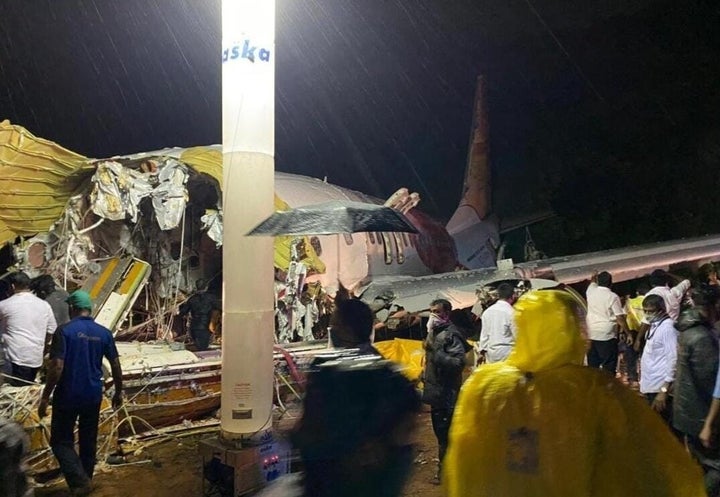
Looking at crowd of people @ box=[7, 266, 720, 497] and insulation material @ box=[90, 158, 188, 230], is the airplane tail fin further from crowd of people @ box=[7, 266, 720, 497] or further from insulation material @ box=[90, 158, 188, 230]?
crowd of people @ box=[7, 266, 720, 497]

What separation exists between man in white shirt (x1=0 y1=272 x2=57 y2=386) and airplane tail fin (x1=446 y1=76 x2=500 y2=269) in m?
15.7

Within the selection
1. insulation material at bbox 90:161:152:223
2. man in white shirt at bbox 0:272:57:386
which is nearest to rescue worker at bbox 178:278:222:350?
insulation material at bbox 90:161:152:223

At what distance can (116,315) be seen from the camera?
9.47 meters

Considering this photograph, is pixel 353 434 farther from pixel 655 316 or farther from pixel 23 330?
pixel 23 330

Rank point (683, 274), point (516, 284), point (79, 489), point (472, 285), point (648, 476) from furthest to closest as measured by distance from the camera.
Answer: point (683, 274) < point (472, 285) < point (516, 284) < point (79, 489) < point (648, 476)

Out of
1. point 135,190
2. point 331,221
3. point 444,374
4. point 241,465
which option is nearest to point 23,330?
point 241,465

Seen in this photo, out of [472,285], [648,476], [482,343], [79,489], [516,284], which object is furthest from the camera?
[472,285]

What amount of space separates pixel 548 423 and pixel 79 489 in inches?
175

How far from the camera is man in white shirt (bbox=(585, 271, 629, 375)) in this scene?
8289mm

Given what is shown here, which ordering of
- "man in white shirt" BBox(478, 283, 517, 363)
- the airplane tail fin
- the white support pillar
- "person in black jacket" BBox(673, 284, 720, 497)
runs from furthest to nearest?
the airplane tail fin → "man in white shirt" BBox(478, 283, 517, 363) → the white support pillar → "person in black jacket" BBox(673, 284, 720, 497)

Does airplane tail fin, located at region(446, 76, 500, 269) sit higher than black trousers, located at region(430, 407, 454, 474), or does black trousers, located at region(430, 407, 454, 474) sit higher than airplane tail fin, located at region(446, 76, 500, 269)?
airplane tail fin, located at region(446, 76, 500, 269)

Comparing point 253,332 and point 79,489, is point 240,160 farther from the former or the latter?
point 79,489

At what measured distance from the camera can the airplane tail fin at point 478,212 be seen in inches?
830

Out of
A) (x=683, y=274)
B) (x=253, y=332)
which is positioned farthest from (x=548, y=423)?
(x=683, y=274)
